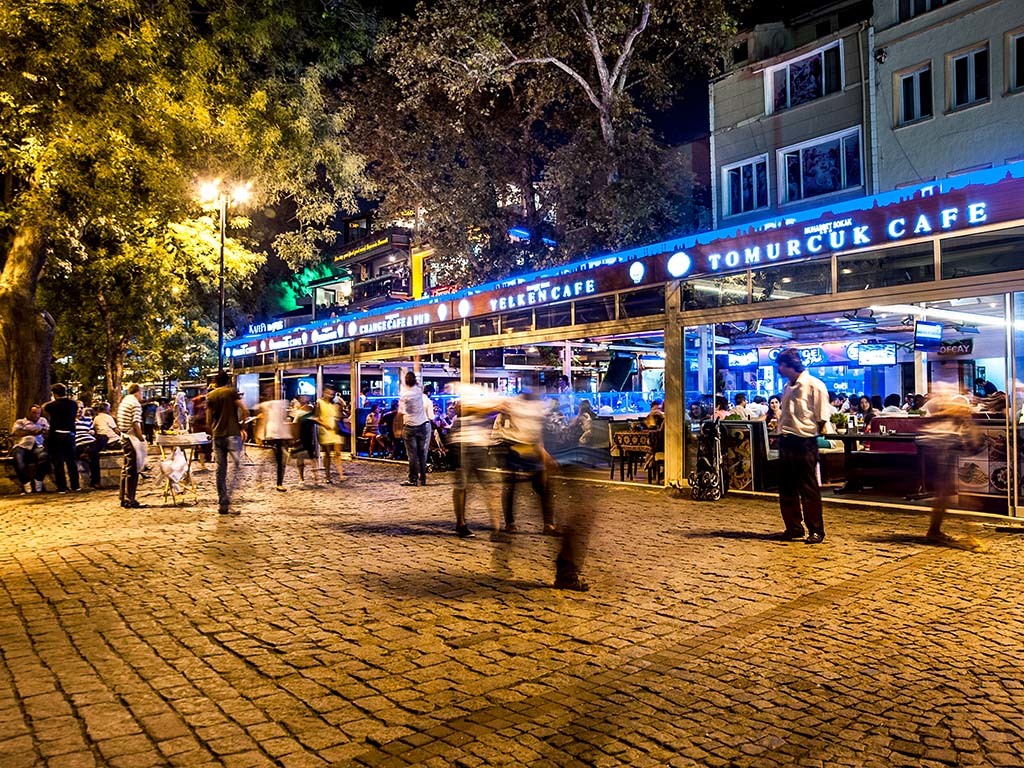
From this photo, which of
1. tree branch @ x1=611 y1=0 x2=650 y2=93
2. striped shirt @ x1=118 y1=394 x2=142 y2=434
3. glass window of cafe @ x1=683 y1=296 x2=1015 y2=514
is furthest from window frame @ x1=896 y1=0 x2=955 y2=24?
striped shirt @ x1=118 y1=394 x2=142 y2=434

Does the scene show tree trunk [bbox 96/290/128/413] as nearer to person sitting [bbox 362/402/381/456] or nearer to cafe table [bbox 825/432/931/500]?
person sitting [bbox 362/402/381/456]

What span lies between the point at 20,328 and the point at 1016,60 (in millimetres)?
22402

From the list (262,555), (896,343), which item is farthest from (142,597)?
(896,343)

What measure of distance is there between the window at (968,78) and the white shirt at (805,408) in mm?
14719

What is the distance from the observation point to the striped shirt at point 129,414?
1169cm

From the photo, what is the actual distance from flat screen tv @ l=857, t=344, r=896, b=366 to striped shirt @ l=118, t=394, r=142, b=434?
563 inches

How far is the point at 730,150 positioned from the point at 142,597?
72.4 ft

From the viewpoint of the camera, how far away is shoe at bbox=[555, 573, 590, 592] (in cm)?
628

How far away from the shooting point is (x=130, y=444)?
11.6 meters

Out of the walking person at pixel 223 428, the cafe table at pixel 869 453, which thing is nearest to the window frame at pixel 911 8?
the cafe table at pixel 869 453

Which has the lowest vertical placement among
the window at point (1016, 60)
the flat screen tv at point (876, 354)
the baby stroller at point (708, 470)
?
the baby stroller at point (708, 470)

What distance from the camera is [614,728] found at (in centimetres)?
371

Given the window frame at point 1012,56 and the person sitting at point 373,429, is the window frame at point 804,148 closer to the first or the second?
the window frame at point 1012,56

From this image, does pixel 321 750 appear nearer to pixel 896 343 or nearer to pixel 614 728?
pixel 614 728
